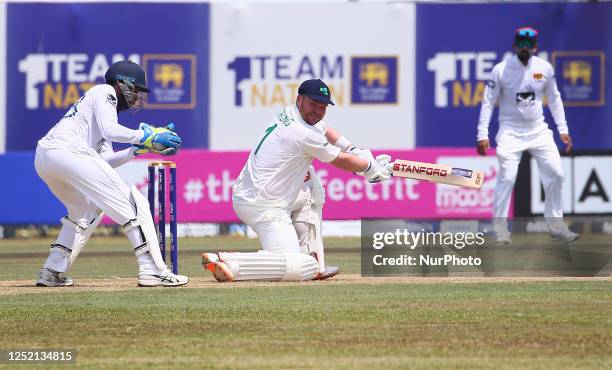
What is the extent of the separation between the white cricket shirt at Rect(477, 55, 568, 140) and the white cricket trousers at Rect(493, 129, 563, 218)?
0.10 m

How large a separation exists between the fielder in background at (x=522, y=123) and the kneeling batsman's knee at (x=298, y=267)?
209 inches

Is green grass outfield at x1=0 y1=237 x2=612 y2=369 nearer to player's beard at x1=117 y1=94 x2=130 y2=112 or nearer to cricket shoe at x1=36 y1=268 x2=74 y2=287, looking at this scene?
cricket shoe at x1=36 y1=268 x2=74 y2=287

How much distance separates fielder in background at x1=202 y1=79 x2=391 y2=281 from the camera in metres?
11.3

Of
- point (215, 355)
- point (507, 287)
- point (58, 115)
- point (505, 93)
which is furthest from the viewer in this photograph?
point (58, 115)

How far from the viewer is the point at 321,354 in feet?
24.7

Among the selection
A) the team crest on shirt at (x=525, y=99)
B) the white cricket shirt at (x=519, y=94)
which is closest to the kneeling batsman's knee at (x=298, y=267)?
the white cricket shirt at (x=519, y=94)

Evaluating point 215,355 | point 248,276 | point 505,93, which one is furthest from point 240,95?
point 215,355

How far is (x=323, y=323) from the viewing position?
8.78m

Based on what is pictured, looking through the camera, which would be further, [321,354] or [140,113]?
[140,113]

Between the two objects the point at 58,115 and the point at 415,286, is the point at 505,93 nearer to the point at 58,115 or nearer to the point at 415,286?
the point at 415,286

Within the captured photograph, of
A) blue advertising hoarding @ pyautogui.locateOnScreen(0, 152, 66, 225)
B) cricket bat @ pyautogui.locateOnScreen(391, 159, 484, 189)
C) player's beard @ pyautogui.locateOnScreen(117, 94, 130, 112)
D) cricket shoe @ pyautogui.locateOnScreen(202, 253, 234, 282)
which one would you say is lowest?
blue advertising hoarding @ pyautogui.locateOnScreen(0, 152, 66, 225)

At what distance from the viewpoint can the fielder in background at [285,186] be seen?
11.3m

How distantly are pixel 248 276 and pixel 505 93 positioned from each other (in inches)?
248

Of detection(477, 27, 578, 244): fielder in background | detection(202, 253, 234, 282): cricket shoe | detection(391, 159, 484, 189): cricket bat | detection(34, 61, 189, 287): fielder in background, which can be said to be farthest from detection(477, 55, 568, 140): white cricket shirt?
detection(34, 61, 189, 287): fielder in background
